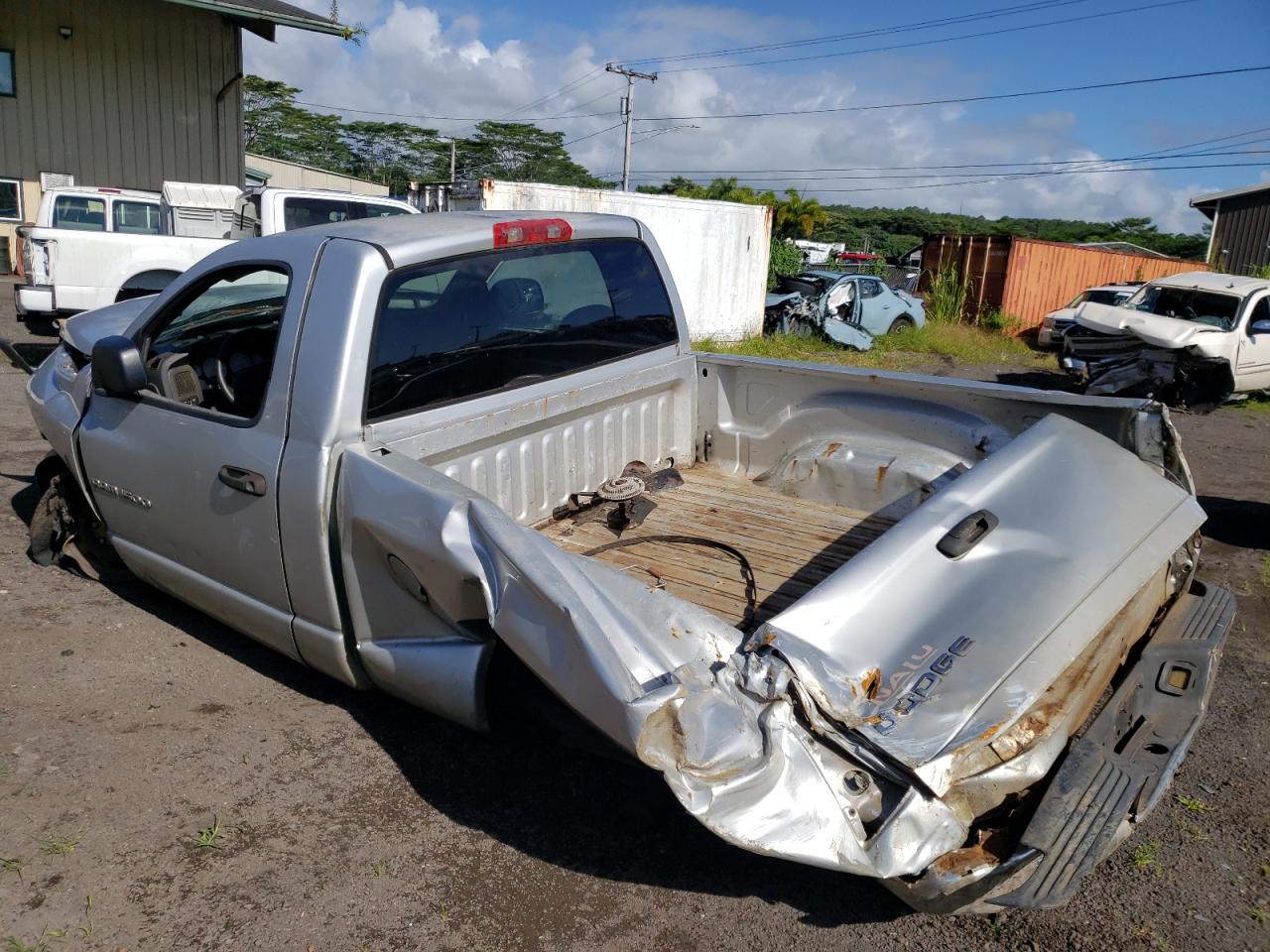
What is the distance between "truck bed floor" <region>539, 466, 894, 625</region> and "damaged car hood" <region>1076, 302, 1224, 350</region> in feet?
32.5

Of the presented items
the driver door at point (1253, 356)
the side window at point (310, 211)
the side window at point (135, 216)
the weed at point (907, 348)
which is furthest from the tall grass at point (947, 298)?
the side window at point (135, 216)

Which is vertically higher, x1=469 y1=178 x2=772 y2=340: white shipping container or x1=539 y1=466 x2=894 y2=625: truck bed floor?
x1=469 y1=178 x2=772 y2=340: white shipping container

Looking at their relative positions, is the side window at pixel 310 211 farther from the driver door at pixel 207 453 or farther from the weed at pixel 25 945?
the weed at pixel 25 945

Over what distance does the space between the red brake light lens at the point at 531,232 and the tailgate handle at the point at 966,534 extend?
191 centimetres

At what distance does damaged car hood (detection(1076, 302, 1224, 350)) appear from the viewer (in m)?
11.9

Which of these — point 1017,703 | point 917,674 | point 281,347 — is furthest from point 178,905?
point 1017,703

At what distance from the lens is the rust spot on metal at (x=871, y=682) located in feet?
7.22

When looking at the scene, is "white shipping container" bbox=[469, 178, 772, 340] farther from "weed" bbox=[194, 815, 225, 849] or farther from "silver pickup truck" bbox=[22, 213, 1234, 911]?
"weed" bbox=[194, 815, 225, 849]

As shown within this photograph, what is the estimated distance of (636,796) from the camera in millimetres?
3096

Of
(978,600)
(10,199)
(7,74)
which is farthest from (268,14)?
(978,600)

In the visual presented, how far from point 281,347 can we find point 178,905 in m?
1.69

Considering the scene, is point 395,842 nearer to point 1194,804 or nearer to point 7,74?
point 1194,804

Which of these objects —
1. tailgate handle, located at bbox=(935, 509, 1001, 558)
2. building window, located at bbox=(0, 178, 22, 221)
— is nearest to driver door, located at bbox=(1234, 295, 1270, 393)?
tailgate handle, located at bbox=(935, 509, 1001, 558)

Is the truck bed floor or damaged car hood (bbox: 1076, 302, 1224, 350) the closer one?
the truck bed floor
